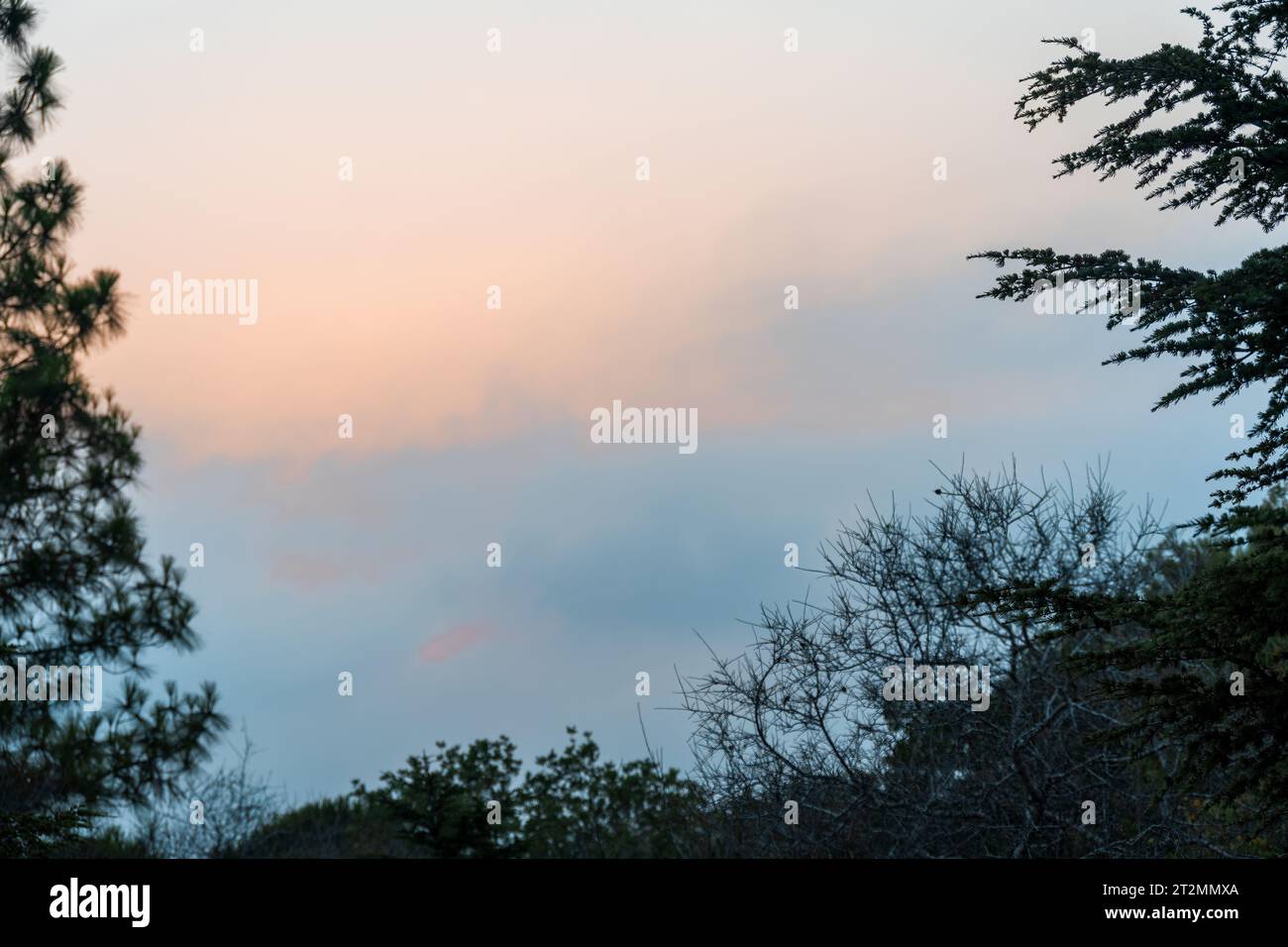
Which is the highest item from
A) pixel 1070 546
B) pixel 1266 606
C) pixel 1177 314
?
pixel 1177 314

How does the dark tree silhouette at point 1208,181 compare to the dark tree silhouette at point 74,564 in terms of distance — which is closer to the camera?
the dark tree silhouette at point 1208,181

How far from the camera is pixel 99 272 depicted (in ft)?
80.8

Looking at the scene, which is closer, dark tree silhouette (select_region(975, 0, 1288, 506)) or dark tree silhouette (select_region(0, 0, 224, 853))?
dark tree silhouette (select_region(975, 0, 1288, 506))

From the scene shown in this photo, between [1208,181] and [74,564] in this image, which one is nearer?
[1208,181]

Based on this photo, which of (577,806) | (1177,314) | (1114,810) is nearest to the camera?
(1177,314)
